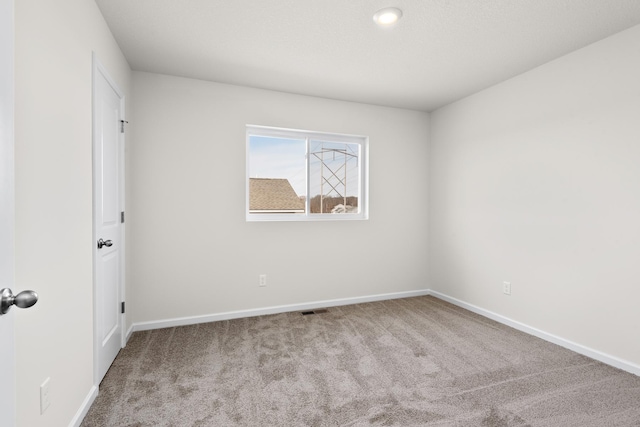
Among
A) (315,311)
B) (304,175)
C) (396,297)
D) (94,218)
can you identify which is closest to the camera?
(94,218)

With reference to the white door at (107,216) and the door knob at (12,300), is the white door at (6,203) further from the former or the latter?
the white door at (107,216)

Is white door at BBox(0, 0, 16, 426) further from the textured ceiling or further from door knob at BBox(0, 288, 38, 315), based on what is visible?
the textured ceiling

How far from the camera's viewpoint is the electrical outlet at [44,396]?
1.33 m

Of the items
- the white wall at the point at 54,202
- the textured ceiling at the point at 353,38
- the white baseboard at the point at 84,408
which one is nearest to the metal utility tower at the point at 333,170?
the textured ceiling at the point at 353,38

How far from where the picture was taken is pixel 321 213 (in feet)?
12.5

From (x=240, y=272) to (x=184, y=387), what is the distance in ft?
4.58

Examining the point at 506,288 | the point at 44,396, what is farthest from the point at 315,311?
the point at 44,396

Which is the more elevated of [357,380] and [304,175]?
[304,175]

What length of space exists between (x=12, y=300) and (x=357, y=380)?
194cm

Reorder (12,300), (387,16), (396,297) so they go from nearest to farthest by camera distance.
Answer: (12,300)
(387,16)
(396,297)

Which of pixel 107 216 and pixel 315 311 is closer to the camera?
pixel 107 216

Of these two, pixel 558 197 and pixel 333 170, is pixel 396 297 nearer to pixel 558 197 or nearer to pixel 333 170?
pixel 333 170

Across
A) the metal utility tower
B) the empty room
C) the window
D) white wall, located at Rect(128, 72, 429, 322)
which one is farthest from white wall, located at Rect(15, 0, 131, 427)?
the metal utility tower

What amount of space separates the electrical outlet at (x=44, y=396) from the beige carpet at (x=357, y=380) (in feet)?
1.50
